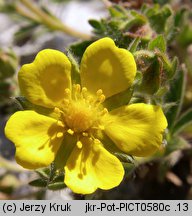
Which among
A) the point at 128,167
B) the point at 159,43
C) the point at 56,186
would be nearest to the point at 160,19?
the point at 159,43

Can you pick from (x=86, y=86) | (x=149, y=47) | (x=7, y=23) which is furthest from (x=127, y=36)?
(x=7, y=23)

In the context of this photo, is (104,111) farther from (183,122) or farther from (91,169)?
(183,122)

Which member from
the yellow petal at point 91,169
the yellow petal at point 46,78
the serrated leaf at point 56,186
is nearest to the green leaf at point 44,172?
the serrated leaf at point 56,186

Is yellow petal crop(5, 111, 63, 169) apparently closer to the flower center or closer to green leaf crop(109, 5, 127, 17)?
the flower center

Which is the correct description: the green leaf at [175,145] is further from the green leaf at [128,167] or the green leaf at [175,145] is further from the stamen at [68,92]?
the stamen at [68,92]

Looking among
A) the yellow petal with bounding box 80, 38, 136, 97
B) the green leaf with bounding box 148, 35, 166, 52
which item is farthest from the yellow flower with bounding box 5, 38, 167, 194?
the green leaf with bounding box 148, 35, 166, 52

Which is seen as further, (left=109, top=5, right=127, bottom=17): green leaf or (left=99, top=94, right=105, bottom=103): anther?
(left=109, top=5, right=127, bottom=17): green leaf
